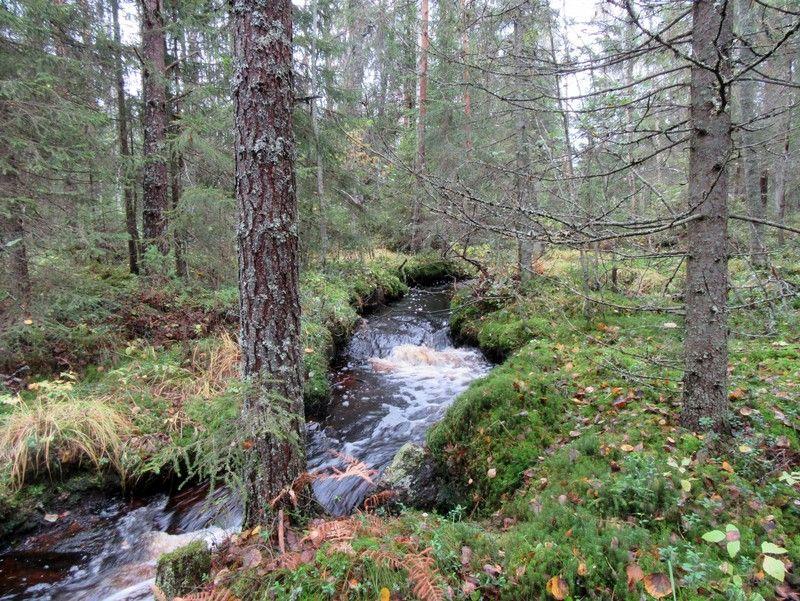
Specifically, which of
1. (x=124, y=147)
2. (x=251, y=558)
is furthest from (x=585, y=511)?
(x=124, y=147)

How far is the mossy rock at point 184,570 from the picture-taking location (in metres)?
2.80

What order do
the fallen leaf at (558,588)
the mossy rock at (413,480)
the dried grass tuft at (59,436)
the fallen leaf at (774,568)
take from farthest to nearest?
the dried grass tuft at (59,436), the mossy rock at (413,480), the fallen leaf at (558,588), the fallen leaf at (774,568)

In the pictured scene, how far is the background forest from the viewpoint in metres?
2.52

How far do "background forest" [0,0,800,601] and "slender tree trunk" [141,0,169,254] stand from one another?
60 millimetres

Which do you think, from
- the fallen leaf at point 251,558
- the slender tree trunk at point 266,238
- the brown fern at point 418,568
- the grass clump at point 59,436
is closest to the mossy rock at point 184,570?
the fallen leaf at point 251,558

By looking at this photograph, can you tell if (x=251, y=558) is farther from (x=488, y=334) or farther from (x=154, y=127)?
(x=154, y=127)

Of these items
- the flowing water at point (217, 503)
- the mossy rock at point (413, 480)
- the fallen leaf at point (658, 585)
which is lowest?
the flowing water at point (217, 503)

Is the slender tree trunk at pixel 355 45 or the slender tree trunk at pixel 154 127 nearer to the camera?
the slender tree trunk at pixel 154 127

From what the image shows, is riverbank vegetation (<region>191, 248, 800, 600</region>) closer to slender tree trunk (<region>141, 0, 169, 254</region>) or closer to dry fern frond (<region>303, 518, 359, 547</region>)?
dry fern frond (<region>303, 518, 359, 547</region>)

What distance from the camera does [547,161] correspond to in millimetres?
3590

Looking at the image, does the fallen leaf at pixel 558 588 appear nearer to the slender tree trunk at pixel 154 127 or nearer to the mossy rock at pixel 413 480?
the mossy rock at pixel 413 480

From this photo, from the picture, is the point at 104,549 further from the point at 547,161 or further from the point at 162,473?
the point at 547,161

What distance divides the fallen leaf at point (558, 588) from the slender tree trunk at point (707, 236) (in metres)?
1.78

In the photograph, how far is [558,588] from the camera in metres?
2.24
